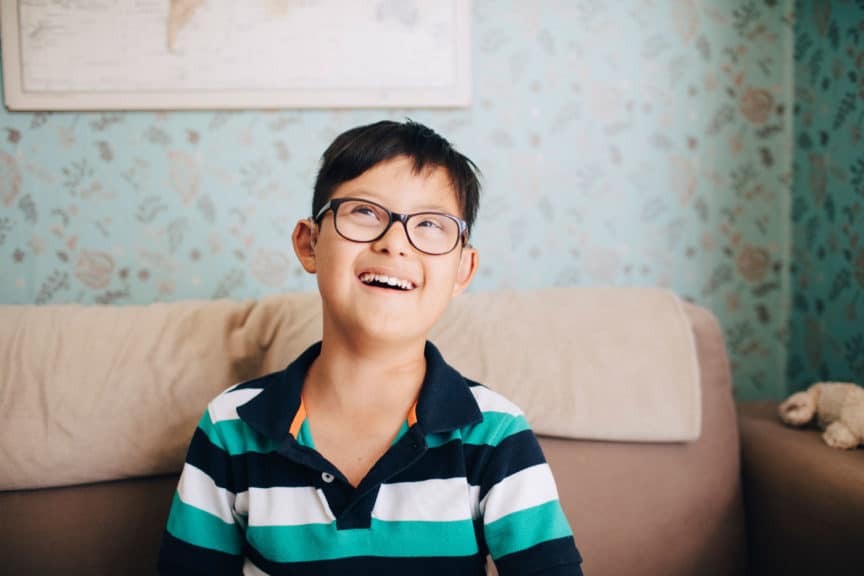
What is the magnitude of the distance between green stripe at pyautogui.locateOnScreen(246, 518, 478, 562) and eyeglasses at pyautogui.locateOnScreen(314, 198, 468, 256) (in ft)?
1.27

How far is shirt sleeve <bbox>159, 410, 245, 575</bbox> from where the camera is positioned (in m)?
0.88

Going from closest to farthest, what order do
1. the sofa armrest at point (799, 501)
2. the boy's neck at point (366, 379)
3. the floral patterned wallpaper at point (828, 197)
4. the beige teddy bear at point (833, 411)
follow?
the boy's neck at point (366, 379) → the sofa armrest at point (799, 501) → the beige teddy bear at point (833, 411) → the floral patterned wallpaper at point (828, 197)

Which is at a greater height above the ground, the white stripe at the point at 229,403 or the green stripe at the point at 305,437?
the white stripe at the point at 229,403

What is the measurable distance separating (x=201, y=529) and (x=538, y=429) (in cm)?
64

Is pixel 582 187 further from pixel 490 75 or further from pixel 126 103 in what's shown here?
pixel 126 103

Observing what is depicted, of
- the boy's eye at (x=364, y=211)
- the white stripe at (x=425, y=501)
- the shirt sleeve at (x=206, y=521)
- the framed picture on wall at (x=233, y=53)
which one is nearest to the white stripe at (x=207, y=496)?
the shirt sleeve at (x=206, y=521)

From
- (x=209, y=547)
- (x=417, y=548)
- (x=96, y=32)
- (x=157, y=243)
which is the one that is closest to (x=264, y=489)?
(x=209, y=547)

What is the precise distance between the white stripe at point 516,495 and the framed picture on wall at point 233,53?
Result: 1080mm

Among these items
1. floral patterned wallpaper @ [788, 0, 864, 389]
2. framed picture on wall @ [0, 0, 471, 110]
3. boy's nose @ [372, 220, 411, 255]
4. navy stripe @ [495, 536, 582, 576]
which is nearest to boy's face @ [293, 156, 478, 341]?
boy's nose @ [372, 220, 411, 255]

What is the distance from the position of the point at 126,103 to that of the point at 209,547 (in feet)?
3.88

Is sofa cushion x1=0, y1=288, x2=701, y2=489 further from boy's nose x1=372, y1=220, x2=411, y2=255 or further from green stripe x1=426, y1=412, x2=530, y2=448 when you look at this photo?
boy's nose x1=372, y1=220, x2=411, y2=255

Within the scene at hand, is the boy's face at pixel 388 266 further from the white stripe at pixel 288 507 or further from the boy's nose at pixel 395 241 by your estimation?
the white stripe at pixel 288 507

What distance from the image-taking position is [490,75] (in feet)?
5.45

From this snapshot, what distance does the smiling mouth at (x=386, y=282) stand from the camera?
853mm
